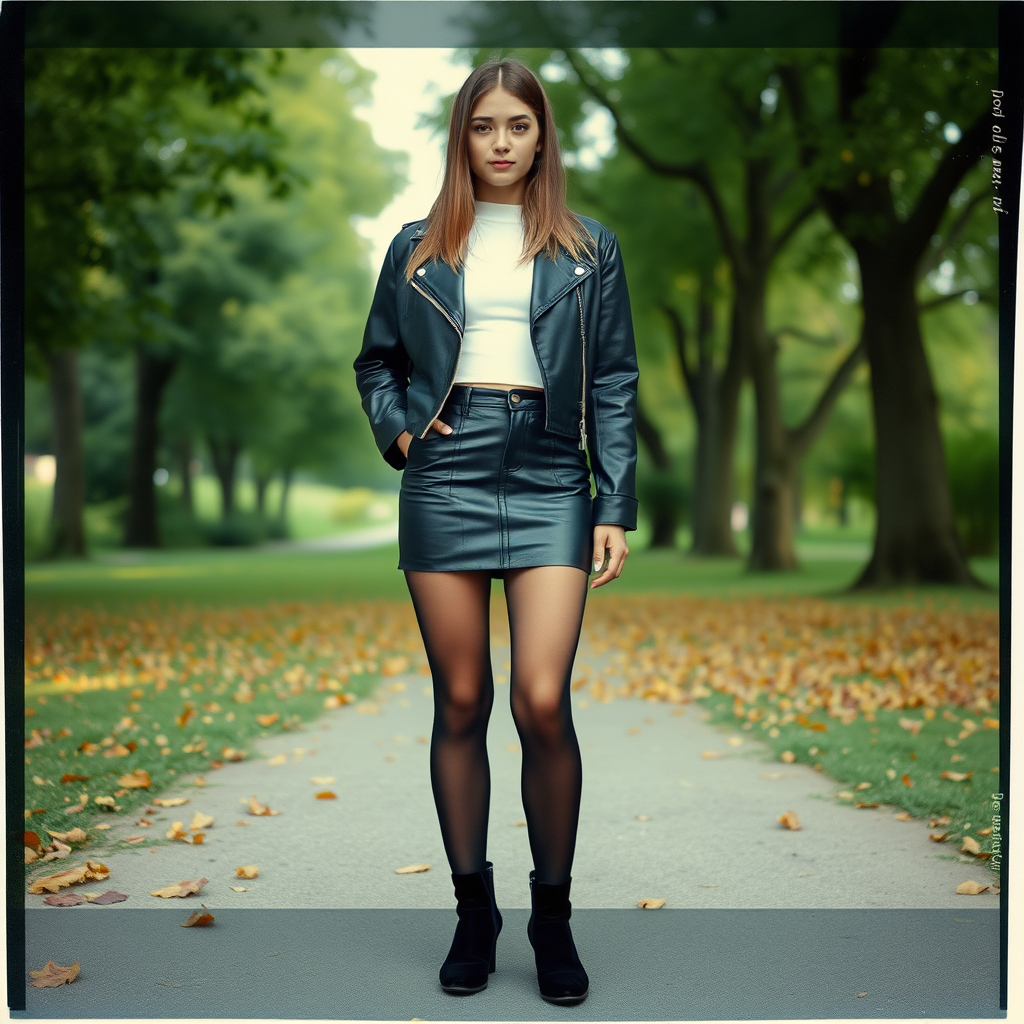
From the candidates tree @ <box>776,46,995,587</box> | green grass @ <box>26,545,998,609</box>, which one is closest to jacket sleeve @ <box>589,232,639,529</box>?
green grass @ <box>26,545,998,609</box>

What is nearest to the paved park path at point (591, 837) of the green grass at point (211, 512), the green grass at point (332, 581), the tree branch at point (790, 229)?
the green grass at point (211, 512)

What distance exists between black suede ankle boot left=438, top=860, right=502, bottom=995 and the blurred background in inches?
75.5

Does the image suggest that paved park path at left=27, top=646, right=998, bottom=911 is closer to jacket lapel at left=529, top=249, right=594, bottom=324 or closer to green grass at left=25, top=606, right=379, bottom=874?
green grass at left=25, top=606, right=379, bottom=874

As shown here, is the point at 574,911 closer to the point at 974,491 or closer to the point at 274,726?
the point at 274,726

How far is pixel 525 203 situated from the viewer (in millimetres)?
3174

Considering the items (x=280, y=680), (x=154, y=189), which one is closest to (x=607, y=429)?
(x=280, y=680)

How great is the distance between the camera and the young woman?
304cm

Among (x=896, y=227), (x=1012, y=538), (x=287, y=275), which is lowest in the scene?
(x=1012, y=538)

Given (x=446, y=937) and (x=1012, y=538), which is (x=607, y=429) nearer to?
(x=1012, y=538)

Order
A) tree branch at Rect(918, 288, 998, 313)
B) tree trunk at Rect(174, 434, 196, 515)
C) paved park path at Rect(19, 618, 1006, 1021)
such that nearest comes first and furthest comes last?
paved park path at Rect(19, 618, 1006, 1021), tree branch at Rect(918, 288, 998, 313), tree trunk at Rect(174, 434, 196, 515)

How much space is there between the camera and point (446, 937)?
345 centimetres

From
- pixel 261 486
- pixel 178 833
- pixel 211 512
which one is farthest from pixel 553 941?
pixel 211 512

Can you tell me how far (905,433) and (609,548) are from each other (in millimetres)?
11192

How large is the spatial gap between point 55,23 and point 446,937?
4.42m
